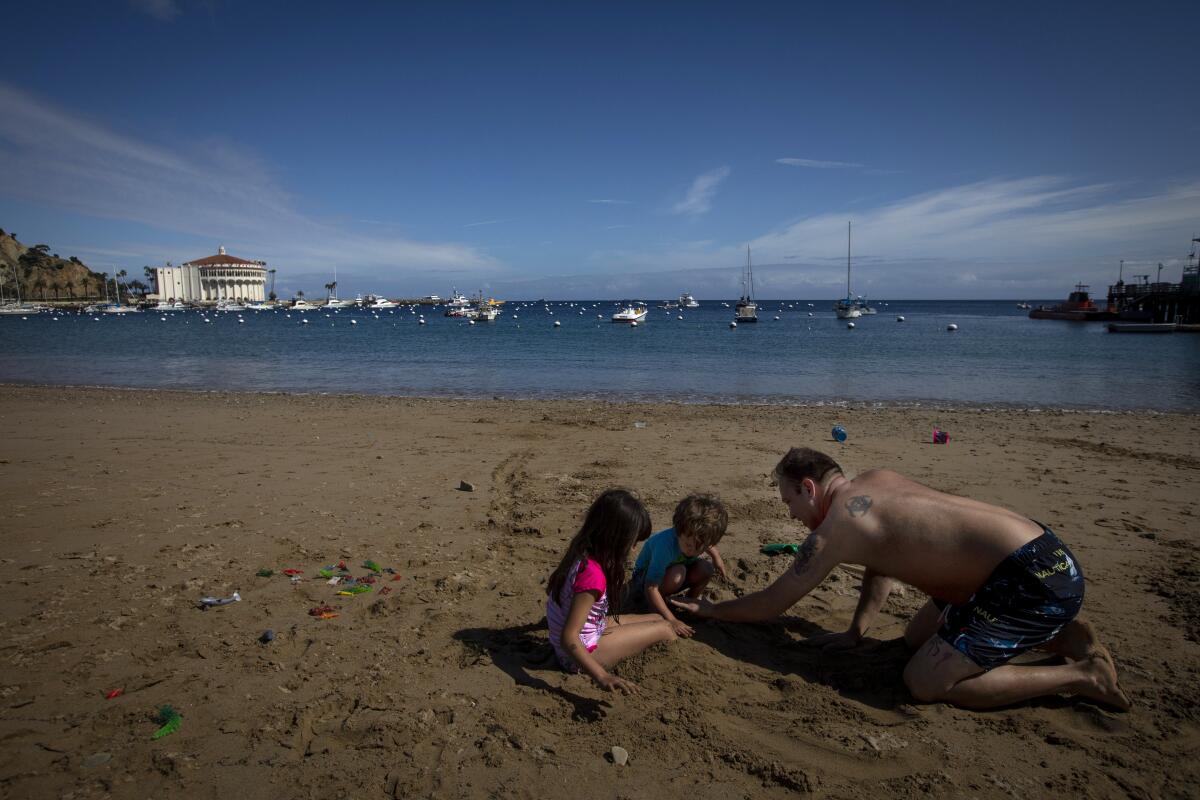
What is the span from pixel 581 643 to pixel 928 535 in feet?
6.10

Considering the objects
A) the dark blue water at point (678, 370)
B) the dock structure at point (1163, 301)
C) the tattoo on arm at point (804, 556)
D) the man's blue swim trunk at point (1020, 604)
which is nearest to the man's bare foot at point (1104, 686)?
the man's blue swim trunk at point (1020, 604)

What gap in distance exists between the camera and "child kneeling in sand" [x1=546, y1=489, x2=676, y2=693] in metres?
3.34

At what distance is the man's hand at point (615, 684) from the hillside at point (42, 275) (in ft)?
475

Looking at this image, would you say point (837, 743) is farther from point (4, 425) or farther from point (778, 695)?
point (4, 425)

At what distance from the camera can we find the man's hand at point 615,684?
11.0 ft

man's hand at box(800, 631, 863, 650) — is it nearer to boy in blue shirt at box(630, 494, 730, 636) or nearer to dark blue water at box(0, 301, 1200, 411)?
boy in blue shirt at box(630, 494, 730, 636)

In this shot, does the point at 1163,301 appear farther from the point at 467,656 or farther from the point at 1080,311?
the point at 467,656

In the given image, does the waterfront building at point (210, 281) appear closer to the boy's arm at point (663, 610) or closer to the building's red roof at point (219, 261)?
the building's red roof at point (219, 261)

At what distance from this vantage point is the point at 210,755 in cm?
283

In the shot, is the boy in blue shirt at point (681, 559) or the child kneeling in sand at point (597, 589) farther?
the boy in blue shirt at point (681, 559)

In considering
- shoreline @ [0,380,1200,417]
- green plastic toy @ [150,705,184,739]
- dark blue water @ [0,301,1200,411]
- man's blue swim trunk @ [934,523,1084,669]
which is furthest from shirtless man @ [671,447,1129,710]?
dark blue water @ [0,301,1200,411]

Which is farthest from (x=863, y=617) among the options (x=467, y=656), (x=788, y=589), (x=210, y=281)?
(x=210, y=281)

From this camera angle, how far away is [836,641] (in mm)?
3939

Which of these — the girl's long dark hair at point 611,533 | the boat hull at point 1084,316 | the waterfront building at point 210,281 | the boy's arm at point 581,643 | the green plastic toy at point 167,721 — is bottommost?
the green plastic toy at point 167,721
